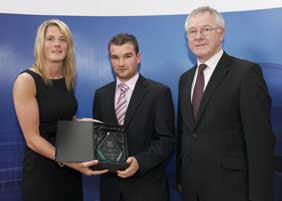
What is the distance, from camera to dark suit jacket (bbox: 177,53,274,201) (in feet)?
7.19

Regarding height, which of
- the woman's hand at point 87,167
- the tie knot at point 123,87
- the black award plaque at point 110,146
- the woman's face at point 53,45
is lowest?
the woman's hand at point 87,167

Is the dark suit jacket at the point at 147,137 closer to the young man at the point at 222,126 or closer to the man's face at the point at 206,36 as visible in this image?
the young man at the point at 222,126

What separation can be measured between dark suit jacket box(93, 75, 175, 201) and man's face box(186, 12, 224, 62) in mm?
423

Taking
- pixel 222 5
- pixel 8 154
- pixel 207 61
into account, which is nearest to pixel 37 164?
pixel 8 154

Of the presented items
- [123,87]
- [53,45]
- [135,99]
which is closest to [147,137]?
[135,99]

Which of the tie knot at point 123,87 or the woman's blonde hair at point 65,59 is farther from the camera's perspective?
the tie knot at point 123,87

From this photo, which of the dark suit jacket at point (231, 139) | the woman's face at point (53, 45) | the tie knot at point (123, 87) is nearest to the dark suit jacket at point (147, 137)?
the tie knot at point (123, 87)

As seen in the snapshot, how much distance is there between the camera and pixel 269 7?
290 cm

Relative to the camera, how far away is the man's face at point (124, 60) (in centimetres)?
277

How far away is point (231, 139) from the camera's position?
2.31 metres

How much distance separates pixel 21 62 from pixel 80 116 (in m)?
0.72

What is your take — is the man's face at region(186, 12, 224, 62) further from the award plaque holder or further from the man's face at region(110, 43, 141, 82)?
the award plaque holder

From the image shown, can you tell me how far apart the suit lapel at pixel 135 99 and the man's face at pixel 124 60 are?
117mm

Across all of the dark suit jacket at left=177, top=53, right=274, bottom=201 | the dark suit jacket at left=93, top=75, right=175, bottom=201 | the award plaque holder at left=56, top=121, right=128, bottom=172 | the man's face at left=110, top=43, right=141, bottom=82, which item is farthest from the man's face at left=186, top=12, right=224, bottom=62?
the award plaque holder at left=56, top=121, right=128, bottom=172
